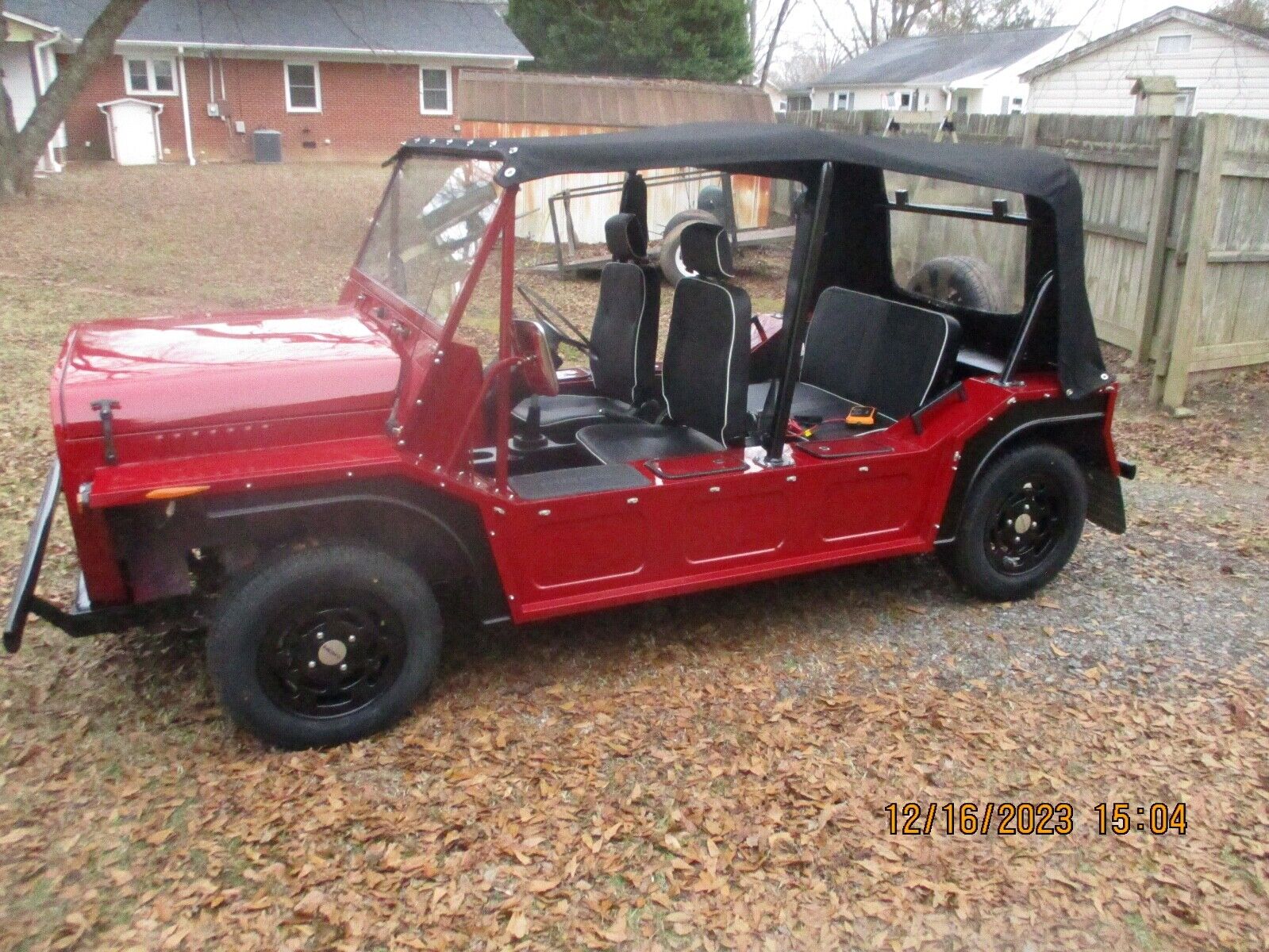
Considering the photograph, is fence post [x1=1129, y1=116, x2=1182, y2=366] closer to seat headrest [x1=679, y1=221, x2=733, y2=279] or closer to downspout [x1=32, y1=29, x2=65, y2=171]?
seat headrest [x1=679, y1=221, x2=733, y2=279]

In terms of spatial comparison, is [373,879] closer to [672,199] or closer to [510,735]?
[510,735]

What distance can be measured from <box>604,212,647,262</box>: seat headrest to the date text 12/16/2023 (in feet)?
8.17

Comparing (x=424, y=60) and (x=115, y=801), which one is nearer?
(x=115, y=801)

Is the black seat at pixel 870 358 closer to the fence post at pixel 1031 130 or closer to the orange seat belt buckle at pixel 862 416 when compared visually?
the orange seat belt buckle at pixel 862 416

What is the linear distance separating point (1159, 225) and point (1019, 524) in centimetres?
427

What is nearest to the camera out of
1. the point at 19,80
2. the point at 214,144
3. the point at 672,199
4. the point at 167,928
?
the point at 167,928

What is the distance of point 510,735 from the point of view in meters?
3.64

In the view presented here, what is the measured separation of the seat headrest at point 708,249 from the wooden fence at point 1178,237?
195 inches

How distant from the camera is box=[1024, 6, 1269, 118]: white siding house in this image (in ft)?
63.8

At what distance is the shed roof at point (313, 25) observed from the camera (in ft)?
78.0

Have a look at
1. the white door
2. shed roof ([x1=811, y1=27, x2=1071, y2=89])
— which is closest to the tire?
the white door

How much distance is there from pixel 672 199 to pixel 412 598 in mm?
8664

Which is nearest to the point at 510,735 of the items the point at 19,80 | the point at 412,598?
the point at 412,598

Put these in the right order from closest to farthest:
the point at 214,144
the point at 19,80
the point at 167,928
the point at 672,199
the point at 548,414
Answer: the point at 167,928, the point at 548,414, the point at 672,199, the point at 19,80, the point at 214,144
